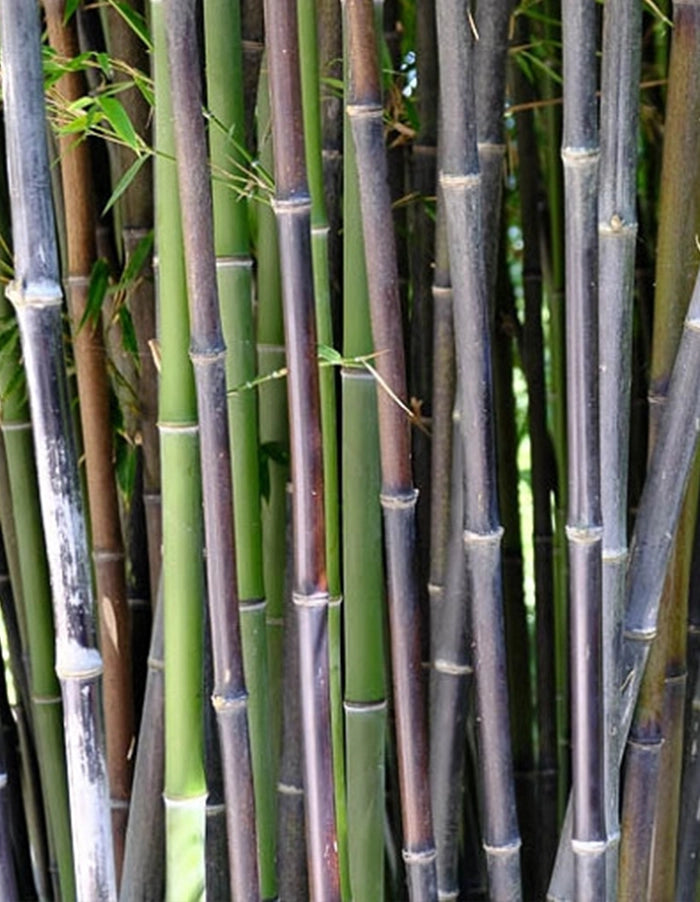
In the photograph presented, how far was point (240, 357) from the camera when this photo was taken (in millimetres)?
889

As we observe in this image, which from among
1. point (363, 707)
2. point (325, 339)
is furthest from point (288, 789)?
point (325, 339)

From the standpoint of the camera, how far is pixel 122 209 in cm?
106

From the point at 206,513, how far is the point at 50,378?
0.12 m

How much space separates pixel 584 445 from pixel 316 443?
0.52 ft

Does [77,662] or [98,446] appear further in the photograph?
[98,446]

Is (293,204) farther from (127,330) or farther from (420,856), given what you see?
(420,856)

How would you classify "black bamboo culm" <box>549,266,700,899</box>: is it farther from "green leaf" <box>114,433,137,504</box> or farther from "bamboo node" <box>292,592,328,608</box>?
"green leaf" <box>114,433,137,504</box>

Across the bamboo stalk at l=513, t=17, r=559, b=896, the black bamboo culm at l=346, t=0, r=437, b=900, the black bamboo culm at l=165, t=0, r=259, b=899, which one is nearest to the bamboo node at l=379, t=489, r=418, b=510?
the black bamboo culm at l=346, t=0, r=437, b=900

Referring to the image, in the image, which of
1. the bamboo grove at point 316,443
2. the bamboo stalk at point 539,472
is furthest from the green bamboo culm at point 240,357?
the bamboo stalk at point 539,472

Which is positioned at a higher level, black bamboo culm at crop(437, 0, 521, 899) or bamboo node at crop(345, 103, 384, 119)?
bamboo node at crop(345, 103, 384, 119)

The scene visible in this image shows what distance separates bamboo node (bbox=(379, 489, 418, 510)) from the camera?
88 centimetres

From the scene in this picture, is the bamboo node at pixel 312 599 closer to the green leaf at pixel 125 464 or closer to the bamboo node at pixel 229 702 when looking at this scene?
the bamboo node at pixel 229 702

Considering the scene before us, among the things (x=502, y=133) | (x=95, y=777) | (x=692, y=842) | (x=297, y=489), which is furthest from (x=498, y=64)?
(x=692, y=842)

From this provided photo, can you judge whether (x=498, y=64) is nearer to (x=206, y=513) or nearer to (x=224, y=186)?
(x=224, y=186)
